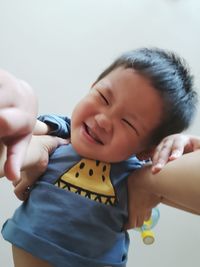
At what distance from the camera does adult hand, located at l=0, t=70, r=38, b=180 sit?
30 centimetres

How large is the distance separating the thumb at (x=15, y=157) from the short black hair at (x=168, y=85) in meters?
0.30

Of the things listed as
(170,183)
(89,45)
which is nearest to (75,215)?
(170,183)

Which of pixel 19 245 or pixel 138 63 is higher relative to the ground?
pixel 138 63

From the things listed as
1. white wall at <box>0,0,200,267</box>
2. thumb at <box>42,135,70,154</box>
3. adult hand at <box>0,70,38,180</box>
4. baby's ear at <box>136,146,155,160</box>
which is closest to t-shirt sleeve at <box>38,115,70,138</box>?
thumb at <box>42,135,70,154</box>

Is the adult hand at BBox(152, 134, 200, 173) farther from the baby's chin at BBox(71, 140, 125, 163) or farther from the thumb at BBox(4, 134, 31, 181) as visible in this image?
the thumb at BBox(4, 134, 31, 181)

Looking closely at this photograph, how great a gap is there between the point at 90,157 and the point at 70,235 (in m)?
0.12

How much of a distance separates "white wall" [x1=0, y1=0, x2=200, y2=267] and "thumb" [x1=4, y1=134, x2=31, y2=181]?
0.89m

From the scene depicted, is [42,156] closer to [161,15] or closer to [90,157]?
[90,157]

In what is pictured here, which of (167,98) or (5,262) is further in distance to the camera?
(5,262)

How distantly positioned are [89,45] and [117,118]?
30.2 inches

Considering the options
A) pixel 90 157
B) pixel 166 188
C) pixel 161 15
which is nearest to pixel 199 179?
pixel 166 188

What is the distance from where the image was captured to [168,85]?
59 centimetres

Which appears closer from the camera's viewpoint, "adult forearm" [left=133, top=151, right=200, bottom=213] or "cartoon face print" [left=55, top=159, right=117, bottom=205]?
"adult forearm" [left=133, top=151, right=200, bottom=213]

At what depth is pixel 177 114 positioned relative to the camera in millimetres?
603
